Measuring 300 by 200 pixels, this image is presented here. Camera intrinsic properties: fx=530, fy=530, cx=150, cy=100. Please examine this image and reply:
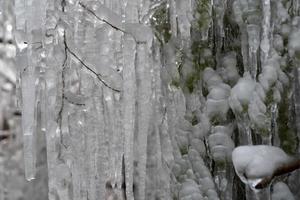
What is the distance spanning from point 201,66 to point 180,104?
0.14 metres

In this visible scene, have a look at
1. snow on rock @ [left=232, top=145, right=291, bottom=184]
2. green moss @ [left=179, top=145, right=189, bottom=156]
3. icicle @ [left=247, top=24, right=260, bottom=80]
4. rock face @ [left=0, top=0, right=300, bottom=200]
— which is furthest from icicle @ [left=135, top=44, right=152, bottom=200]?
snow on rock @ [left=232, top=145, right=291, bottom=184]

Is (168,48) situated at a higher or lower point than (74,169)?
higher

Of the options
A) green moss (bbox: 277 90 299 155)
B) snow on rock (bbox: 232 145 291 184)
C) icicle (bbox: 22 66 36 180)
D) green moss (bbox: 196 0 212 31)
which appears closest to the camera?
snow on rock (bbox: 232 145 291 184)

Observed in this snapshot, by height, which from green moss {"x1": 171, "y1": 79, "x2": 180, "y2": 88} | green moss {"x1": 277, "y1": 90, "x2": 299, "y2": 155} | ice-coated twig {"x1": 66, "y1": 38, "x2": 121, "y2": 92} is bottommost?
green moss {"x1": 277, "y1": 90, "x2": 299, "y2": 155}

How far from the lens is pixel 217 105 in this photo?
1.57 m

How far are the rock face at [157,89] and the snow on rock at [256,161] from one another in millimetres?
218

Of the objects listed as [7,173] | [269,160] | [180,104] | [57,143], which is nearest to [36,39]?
[57,143]

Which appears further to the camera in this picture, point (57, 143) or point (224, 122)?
point (57, 143)

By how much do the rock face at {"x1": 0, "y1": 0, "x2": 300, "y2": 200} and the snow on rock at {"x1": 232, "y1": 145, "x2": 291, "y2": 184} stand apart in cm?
22

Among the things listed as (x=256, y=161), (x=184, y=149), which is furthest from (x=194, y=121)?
(x=256, y=161)

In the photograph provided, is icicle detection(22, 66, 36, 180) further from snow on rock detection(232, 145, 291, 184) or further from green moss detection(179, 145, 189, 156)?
snow on rock detection(232, 145, 291, 184)

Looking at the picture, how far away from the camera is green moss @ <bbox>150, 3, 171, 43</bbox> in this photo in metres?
1.72

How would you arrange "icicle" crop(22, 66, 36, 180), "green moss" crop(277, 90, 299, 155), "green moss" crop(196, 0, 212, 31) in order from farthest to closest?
"icicle" crop(22, 66, 36, 180)
"green moss" crop(196, 0, 212, 31)
"green moss" crop(277, 90, 299, 155)

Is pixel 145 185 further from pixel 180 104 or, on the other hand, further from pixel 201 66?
pixel 201 66
